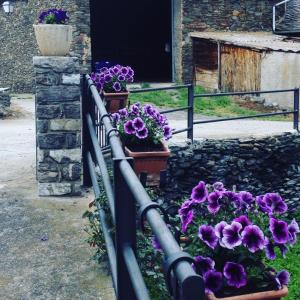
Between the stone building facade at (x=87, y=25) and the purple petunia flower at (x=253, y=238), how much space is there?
14564mm

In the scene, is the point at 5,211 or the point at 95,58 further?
the point at 95,58

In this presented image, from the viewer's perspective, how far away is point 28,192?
17.2 feet

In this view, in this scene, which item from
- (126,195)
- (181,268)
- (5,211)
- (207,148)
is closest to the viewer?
(181,268)

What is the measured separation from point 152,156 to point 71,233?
1179 millimetres

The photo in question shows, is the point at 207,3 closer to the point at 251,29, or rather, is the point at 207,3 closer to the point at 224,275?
the point at 251,29

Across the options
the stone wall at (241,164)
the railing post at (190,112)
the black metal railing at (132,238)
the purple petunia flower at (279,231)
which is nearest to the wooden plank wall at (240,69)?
the stone wall at (241,164)

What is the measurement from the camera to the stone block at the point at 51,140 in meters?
5.07

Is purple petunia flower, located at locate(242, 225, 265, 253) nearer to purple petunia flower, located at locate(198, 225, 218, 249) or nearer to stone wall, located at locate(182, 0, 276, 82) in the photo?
purple petunia flower, located at locate(198, 225, 218, 249)

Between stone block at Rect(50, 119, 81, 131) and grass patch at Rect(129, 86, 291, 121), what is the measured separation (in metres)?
8.39

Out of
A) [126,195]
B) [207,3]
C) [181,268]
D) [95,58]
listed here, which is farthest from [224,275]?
[95,58]

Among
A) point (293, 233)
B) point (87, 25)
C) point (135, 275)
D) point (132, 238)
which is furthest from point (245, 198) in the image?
point (87, 25)

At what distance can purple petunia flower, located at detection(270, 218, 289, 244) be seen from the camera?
2613 millimetres

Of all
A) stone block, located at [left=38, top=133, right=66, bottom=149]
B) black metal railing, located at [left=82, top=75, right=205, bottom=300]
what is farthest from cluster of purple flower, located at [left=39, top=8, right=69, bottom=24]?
black metal railing, located at [left=82, top=75, right=205, bottom=300]

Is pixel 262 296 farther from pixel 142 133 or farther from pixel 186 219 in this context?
pixel 142 133
